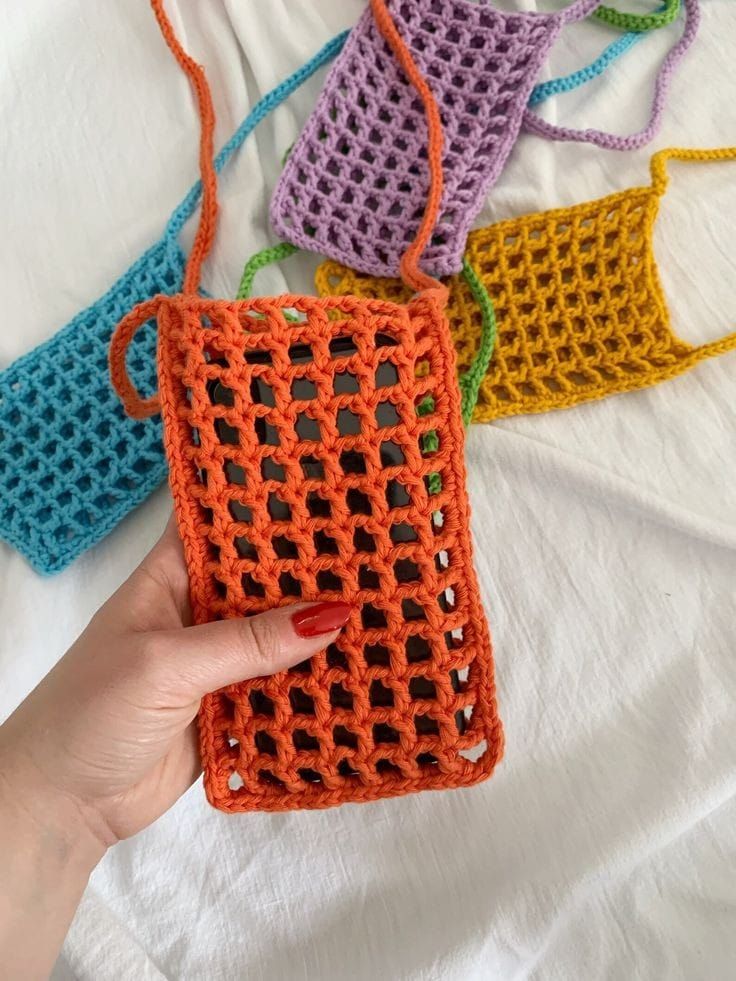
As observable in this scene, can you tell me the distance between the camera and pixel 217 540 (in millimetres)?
658

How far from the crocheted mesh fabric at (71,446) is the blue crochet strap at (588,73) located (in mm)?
540

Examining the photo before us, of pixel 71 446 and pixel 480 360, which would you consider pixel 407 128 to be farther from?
pixel 71 446

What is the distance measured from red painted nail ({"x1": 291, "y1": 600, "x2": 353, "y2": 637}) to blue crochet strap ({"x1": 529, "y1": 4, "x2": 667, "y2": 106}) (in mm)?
666

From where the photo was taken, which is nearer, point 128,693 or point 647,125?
point 128,693

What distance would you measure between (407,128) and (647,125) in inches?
11.1

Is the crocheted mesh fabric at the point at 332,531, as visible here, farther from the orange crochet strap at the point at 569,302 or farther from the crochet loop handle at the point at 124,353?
the orange crochet strap at the point at 569,302

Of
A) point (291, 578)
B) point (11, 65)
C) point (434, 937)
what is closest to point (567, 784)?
point (434, 937)

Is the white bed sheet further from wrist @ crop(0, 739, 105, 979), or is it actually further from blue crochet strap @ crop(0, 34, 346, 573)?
wrist @ crop(0, 739, 105, 979)

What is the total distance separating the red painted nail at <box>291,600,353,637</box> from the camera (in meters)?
0.63

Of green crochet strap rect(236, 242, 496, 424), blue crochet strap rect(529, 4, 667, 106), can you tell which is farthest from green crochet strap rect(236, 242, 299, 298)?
blue crochet strap rect(529, 4, 667, 106)

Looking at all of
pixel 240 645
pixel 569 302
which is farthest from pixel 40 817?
Result: pixel 569 302

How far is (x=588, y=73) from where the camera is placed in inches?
37.0

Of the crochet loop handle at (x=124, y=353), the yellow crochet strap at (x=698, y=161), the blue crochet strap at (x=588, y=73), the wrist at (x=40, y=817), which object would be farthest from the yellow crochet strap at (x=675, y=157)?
the wrist at (x=40, y=817)

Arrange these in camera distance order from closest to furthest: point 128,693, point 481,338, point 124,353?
point 128,693
point 124,353
point 481,338
